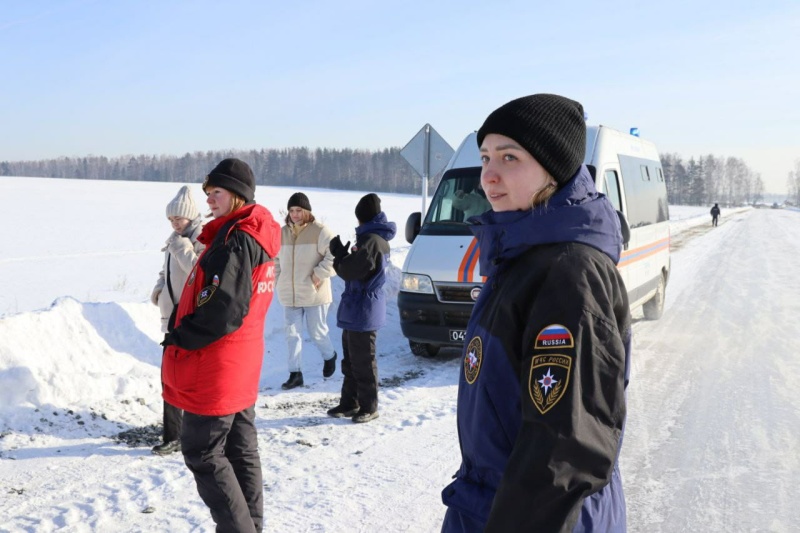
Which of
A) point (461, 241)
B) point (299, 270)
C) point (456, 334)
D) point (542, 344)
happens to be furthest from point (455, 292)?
point (542, 344)

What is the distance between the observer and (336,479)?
4137 millimetres

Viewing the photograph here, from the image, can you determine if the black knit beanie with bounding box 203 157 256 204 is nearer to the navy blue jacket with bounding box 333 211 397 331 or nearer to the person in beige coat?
the navy blue jacket with bounding box 333 211 397 331

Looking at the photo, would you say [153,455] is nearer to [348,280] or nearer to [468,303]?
[348,280]

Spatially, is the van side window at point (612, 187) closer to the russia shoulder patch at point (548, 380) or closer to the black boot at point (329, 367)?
the black boot at point (329, 367)

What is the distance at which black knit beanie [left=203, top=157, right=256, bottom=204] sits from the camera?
314 cm

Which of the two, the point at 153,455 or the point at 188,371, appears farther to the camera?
the point at 153,455

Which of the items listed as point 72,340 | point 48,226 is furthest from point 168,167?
point 72,340

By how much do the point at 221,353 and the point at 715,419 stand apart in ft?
14.2

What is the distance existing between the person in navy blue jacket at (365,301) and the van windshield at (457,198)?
198cm

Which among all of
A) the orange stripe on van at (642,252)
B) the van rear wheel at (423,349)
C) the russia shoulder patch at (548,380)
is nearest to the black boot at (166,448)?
the van rear wheel at (423,349)

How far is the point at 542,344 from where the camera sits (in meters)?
1.34

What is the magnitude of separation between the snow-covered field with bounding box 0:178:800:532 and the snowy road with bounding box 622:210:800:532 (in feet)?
0.05

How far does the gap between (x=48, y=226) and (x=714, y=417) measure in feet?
82.1

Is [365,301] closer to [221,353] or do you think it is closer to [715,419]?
[221,353]
